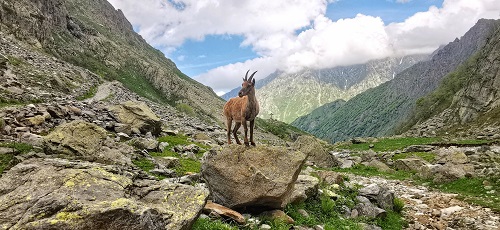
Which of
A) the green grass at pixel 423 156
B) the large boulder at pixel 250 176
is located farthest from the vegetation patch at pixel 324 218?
the green grass at pixel 423 156

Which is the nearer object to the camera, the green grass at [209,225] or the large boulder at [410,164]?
the green grass at [209,225]

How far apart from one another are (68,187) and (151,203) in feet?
8.09

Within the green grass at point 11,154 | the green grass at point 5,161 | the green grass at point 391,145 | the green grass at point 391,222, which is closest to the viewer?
the green grass at point 5,161

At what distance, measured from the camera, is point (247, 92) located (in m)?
15.5

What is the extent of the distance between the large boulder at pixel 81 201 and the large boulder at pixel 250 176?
356 cm

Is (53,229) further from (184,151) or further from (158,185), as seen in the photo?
(184,151)

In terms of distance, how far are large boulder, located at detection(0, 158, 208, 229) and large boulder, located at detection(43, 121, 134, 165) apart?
21.8 feet

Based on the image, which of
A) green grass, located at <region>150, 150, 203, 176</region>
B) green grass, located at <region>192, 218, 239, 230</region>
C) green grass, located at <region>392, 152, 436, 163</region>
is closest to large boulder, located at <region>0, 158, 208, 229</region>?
green grass, located at <region>192, 218, 239, 230</region>

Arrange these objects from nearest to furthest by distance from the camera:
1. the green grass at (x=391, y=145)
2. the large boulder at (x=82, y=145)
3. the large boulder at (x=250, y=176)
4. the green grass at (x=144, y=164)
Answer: the large boulder at (x=250, y=176) → the large boulder at (x=82, y=145) → the green grass at (x=144, y=164) → the green grass at (x=391, y=145)

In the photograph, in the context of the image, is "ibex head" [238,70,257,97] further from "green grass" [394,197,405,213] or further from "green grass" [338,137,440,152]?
"green grass" [338,137,440,152]

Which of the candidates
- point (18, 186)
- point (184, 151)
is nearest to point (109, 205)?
point (18, 186)

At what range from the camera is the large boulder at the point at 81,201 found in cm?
773

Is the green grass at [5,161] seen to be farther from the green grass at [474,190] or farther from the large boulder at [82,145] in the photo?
the green grass at [474,190]

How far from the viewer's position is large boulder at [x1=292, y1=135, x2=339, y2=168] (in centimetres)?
3841
